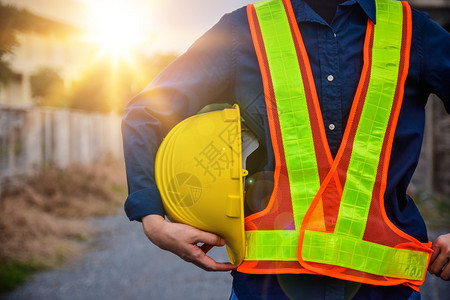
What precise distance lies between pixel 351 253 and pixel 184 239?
0.50 m

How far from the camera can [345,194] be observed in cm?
125

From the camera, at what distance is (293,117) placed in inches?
50.9

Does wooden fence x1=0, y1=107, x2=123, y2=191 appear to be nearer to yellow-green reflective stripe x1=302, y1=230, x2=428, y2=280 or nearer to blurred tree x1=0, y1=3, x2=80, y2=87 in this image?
blurred tree x1=0, y1=3, x2=80, y2=87

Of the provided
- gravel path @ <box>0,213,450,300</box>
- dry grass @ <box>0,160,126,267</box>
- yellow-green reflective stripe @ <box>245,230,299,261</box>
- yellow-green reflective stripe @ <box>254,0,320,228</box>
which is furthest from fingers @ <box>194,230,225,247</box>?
dry grass @ <box>0,160,126,267</box>

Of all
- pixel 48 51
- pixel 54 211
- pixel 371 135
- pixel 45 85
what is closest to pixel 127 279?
pixel 54 211

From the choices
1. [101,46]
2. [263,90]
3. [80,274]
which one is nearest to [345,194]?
[263,90]

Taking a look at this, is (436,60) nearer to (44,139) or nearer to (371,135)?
(371,135)

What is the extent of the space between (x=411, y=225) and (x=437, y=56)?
553 mm

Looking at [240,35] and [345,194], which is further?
[240,35]

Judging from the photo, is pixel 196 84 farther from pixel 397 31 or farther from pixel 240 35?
pixel 397 31

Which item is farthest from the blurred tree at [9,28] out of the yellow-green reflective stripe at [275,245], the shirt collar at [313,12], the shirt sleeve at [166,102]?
the yellow-green reflective stripe at [275,245]

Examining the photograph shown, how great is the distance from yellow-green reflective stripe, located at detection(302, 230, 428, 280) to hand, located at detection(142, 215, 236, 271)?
0.28 meters

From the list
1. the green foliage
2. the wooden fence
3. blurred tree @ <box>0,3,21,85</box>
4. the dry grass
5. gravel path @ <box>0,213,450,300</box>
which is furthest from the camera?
the green foliage

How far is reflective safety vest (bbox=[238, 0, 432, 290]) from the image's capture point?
1.24 m
